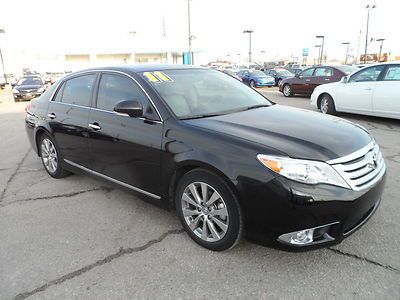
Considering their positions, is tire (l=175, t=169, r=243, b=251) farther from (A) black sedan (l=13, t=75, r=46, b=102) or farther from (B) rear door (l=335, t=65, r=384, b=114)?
(A) black sedan (l=13, t=75, r=46, b=102)

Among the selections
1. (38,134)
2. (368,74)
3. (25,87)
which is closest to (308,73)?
(368,74)

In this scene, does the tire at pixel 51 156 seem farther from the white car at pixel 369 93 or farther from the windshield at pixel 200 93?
the white car at pixel 369 93

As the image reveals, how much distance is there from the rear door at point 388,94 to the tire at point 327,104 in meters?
1.48

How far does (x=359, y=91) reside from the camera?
29.9 ft

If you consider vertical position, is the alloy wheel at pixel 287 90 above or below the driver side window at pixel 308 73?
below

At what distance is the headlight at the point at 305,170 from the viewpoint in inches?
99.4

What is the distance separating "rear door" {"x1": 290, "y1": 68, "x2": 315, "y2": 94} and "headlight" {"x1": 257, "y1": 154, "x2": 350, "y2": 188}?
1354 cm

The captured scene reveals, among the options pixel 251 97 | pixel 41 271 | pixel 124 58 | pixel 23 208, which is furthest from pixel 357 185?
pixel 124 58

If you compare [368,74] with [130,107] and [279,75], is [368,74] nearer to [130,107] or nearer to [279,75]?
[130,107]

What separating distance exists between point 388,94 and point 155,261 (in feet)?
25.1

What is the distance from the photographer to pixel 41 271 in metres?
2.91

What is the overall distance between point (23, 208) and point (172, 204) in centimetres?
206

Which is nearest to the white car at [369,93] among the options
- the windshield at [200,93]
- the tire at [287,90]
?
the windshield at [200,93]

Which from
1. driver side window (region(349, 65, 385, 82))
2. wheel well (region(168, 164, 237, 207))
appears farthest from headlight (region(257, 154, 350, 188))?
driver side window (region(349, 65, 385, 82))
